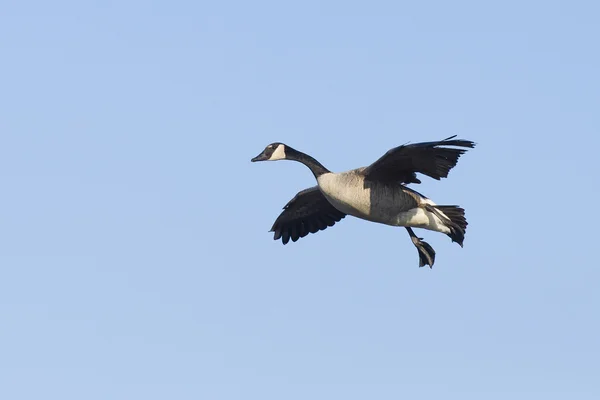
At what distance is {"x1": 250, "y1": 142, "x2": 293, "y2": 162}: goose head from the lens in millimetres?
22281

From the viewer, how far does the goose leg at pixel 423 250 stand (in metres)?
23.6

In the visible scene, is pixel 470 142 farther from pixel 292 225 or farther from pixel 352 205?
pixel 292 225

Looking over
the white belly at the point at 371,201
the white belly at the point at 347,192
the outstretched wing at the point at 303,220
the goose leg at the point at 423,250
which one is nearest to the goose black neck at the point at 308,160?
the white belly at the point at 371,201

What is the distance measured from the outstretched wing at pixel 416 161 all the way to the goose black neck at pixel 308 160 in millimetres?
993

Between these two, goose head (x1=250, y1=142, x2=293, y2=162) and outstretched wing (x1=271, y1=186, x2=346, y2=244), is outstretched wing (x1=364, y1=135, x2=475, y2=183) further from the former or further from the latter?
outstretched wing (x1=271, y1=186, x2=346, y2=244)

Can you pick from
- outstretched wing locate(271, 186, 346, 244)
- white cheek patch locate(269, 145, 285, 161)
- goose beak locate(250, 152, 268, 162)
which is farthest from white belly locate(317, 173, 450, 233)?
outstretched wing locate(271, 186, 346, 244)

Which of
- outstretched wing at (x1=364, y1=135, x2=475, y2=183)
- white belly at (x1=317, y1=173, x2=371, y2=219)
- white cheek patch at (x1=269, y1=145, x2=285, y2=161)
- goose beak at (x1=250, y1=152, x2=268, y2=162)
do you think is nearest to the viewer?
outstretched wing at (x1=364, y1=135, x2=475, y2=183)

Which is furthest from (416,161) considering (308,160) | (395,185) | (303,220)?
(303,220)

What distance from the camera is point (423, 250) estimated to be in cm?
2366

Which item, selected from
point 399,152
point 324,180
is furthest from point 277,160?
point 399,152

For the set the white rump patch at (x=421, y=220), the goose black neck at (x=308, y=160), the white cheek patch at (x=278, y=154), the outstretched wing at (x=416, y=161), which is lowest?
the white rump patch at (x=421, y=220)

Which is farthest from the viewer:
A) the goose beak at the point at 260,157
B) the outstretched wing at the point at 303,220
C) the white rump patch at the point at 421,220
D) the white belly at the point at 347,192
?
the outstretched wing at the point at 303,220

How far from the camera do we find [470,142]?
1956 cm

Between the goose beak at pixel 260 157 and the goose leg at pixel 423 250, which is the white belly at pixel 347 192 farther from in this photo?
the goose leg at pixel 423 250
